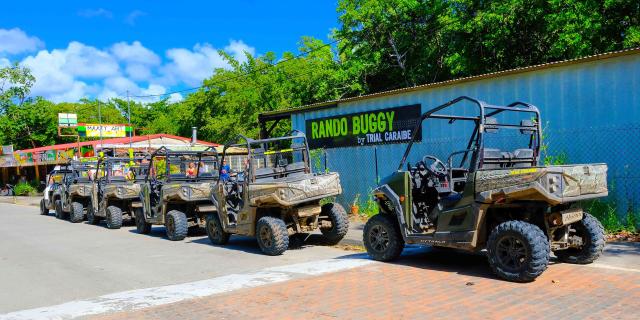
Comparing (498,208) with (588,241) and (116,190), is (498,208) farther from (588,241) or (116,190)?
(116,190)

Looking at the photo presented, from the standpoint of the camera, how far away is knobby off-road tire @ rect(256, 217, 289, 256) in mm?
9898

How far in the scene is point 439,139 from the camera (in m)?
13.9

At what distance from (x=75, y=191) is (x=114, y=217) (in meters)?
3.30

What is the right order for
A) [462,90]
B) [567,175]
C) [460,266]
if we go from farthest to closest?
1. [462,90]
2. [460,266]
3. [567,175]

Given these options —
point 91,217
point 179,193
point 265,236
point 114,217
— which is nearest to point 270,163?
point 265,236

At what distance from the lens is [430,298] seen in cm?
639

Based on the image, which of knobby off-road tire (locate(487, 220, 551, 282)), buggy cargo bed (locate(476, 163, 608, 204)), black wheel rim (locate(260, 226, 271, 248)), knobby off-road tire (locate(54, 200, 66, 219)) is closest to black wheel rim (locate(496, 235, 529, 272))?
knobby off-road tire (locate(487, 220, 551, 282))

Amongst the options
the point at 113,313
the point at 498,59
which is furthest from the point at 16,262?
the point at 498,59

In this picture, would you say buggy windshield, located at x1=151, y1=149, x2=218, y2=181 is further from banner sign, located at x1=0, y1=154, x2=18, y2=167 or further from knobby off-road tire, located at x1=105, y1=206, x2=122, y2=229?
banner sign, located at x1=0, y1=154, x2=18, y2=167

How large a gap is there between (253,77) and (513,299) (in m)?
36.4

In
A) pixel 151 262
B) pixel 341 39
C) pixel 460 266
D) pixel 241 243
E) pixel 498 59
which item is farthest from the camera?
pixel 341 39

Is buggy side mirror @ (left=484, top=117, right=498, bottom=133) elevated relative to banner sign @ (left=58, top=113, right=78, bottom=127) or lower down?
lower down

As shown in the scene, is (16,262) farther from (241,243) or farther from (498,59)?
(498,59)

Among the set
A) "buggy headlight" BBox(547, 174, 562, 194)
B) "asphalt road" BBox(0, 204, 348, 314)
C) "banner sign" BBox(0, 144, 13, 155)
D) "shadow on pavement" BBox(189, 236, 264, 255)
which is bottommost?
"shadow on pavement" BBox(189, 236, 264, 255)
